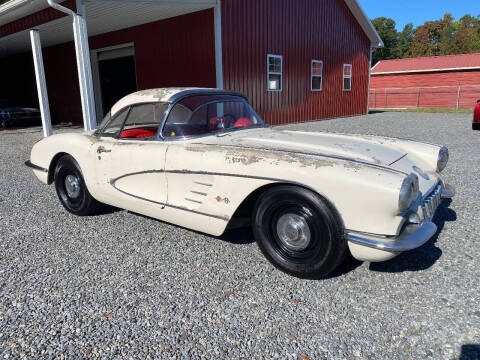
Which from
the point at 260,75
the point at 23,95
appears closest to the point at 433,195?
the point at 260,75

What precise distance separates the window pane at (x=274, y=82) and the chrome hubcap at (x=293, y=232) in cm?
1066

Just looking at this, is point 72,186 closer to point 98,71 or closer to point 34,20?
point 34,20

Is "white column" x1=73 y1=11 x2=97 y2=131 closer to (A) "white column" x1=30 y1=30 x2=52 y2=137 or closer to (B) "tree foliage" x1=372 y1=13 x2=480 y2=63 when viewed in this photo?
(A) "white column" x1=30 y1=30 x2=52 y2=137

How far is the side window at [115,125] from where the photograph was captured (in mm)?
3570

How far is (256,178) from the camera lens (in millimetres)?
2527

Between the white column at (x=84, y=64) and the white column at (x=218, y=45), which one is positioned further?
the white column at (x=218, y=45)

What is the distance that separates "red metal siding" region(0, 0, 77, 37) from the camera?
7992 mm

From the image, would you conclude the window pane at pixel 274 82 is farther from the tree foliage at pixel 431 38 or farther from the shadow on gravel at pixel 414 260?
the tree foliage at pixel 431 38

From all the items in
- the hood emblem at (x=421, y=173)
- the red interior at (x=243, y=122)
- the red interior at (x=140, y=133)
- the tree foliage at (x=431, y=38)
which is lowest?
the hood emblem at (x=421, y=173)

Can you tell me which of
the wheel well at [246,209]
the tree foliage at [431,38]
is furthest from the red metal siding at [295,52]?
the tree foliage at [431,38]

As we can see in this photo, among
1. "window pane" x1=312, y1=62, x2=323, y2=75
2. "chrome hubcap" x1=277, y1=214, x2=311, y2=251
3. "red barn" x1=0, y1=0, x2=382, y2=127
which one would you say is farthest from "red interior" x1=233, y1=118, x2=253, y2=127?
"window pane" x1=312, y1=62, x2=323, y2=75

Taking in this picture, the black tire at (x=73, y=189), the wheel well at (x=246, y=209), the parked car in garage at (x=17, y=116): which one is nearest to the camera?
the wheel well at (x=246, y=209)

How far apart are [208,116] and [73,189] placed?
5.98ft

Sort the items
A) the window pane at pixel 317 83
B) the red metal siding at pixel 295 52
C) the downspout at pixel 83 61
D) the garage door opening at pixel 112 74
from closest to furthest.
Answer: the downspout at pixel 83 61 < the red metal siding at pixel 295 52 < the garage door opening at pixel 112 74 < the window pane at pixel 317 83
